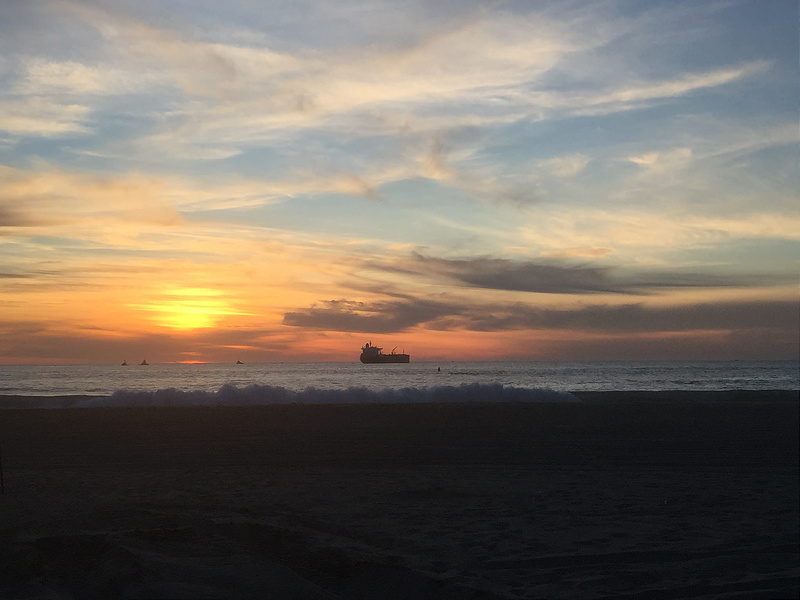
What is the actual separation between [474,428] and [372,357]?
10665cm

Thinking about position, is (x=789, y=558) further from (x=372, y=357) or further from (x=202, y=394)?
(x=372, y=357)

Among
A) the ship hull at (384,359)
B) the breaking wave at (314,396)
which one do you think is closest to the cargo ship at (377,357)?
the ship hull at (384,359)

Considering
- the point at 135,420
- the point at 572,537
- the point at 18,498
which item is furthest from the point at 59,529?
the point at 135,420

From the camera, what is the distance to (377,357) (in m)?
123

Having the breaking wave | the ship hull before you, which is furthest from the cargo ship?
the breaking wave

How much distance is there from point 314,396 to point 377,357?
310 feet

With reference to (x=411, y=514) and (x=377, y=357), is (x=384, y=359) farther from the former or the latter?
(x=411, y=514)

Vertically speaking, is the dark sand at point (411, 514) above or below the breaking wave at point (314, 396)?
below

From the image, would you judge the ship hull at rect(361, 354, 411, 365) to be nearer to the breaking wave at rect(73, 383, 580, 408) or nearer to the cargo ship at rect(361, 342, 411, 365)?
the cargo ship at rect(361, 342, 411, 365)

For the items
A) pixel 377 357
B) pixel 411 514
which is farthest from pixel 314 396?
pixel 377 357

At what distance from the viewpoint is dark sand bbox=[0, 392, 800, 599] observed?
223 inches

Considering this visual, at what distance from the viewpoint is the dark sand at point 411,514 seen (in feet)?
18.6

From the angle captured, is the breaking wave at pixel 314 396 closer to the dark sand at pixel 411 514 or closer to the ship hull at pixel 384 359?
the dark sand at pixel 411 514

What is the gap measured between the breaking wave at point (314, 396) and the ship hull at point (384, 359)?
92.2 m
